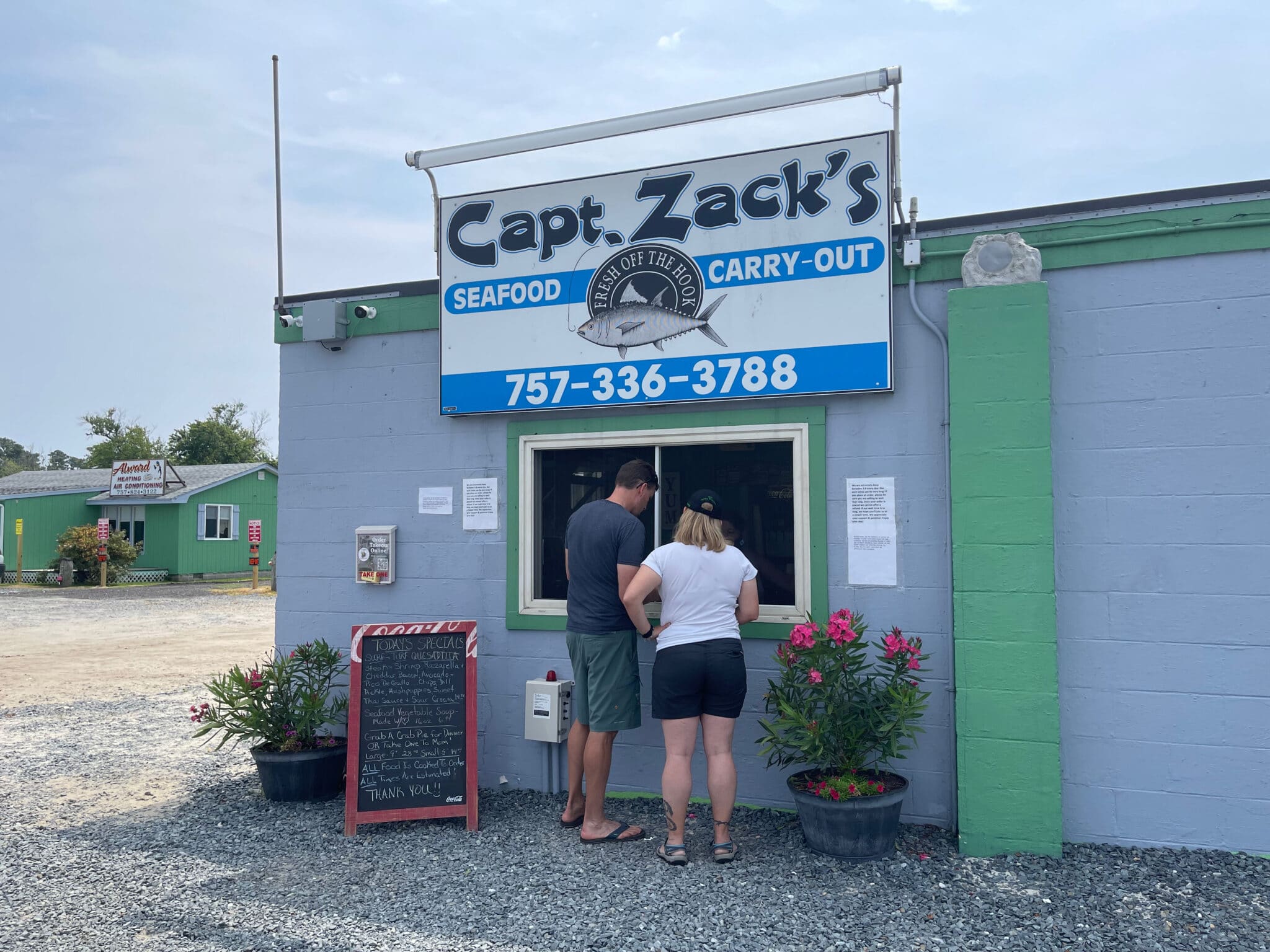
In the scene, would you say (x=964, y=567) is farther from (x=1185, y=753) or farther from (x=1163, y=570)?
(x=1185, y=753)

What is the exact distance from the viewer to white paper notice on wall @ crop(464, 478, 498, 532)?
5.72 metres

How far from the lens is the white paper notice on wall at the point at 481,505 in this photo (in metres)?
5.72

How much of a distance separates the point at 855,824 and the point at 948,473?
179cm

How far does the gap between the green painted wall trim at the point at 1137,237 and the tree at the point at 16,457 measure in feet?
327

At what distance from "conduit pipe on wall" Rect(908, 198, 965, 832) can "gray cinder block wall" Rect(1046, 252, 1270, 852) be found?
1.66 ft

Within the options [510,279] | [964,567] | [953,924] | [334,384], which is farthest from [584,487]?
[953,924]

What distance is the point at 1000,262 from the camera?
4.71 meters

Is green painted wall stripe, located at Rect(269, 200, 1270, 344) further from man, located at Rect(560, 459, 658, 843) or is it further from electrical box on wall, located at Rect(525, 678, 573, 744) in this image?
electrical box on wall, located at Rect(525, 678, 573, 744)

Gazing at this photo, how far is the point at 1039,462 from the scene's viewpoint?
4.50m

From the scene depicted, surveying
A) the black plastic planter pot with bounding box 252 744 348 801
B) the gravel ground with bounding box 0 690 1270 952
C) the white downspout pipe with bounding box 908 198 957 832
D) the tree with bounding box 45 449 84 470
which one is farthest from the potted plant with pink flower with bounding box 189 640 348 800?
the tree with bounding box 45 449 84 470

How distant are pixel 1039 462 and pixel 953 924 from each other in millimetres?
2109

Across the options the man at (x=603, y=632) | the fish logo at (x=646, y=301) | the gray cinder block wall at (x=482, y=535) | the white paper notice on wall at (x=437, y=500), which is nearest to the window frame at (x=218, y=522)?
the gray cinder block wall at (x=482, y=535)

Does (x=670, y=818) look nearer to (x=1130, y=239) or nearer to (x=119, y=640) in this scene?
(x=1130, y=239)

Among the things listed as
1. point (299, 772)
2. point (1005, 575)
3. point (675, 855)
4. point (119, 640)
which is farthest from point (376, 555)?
point (119, 640)
